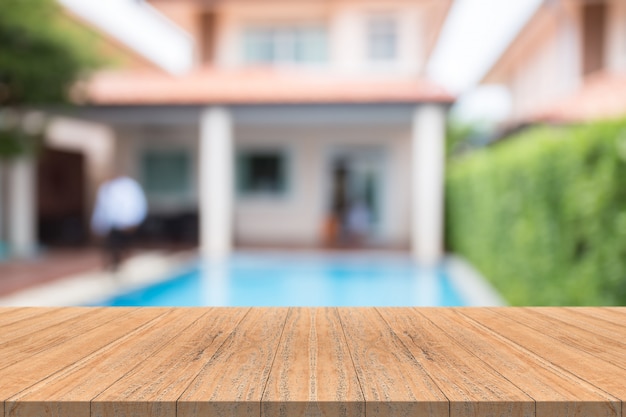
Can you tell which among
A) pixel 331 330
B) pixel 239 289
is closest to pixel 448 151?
pixel 239 289

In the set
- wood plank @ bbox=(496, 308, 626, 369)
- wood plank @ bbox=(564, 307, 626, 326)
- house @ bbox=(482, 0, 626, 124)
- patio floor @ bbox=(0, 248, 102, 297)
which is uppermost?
house @ bbox=(482, 0, 626, 124)

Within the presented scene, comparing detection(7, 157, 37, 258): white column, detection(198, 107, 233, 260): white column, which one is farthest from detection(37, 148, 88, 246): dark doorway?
detection(198, 107, 233, 260): white column

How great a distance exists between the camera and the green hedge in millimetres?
4320

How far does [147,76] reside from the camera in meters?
18.5

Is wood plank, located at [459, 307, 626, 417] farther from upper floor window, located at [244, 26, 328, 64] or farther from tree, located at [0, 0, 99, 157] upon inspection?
upper floor window, located at [244, 26, 328, 64]

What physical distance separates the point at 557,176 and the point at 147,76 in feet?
49.8

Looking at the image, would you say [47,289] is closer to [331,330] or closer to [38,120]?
[38,120]

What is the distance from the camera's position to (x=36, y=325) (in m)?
1.86

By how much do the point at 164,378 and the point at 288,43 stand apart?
59.4ft

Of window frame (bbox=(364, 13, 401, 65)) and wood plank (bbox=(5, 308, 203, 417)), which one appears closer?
wood plank (bbox=(5, 308, 203, 417))

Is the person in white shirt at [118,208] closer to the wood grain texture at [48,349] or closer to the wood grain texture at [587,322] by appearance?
the wood grain texture at [48,349]

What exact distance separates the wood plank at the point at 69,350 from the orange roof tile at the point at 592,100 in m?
11.8

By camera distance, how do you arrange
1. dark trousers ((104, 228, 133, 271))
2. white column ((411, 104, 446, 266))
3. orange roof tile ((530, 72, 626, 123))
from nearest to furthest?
dark trousers ((104, 228, 133, 271)) < orange roof tile ((530, 72, 626, 123)) < white column ((411, 104, 446, 266))

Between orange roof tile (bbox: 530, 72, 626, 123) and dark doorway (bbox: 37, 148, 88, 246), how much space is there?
42.9ft
